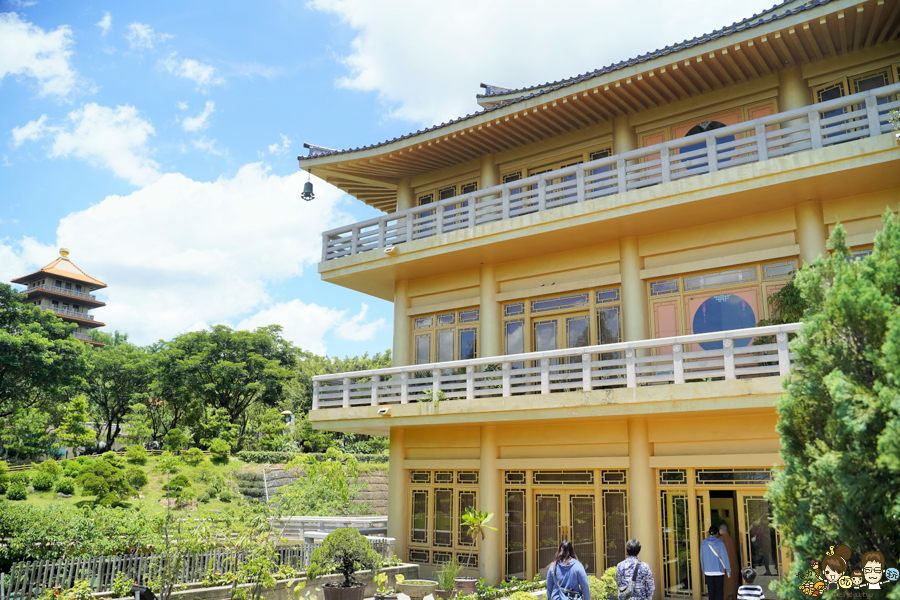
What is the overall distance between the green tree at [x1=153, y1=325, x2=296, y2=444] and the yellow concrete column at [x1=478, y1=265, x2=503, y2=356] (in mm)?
28019

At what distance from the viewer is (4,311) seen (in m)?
41.6

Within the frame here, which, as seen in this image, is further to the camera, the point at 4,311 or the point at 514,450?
the point at 4,311

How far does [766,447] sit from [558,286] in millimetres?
5747

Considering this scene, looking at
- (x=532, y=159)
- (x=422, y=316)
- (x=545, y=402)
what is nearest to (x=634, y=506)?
(x=545, y=402)

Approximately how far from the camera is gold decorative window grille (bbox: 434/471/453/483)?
57.0 feet

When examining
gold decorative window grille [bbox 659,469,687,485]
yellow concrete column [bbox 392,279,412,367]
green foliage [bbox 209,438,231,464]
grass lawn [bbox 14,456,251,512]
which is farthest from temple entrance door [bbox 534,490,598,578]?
green foliage [bbox 209,438,231,464]

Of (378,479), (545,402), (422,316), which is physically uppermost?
(422,316)

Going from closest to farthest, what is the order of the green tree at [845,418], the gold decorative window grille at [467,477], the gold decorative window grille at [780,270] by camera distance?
the green tree at [845,418] → the gold decorative window grille at [780,270] → the gold decorative window grille at [467,477]

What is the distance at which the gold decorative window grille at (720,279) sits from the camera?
47.0 ft

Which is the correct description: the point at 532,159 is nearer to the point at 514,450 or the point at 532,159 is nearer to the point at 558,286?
the point at 558,286

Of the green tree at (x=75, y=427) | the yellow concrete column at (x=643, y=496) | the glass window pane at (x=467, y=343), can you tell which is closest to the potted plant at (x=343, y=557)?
the yellow concrete column at (x=643, y=496)

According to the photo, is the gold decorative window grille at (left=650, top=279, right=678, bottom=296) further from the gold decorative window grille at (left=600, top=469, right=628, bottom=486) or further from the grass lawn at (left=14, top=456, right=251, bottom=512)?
the grass lawn at (left=14, top=456, right=251, bottom=512)

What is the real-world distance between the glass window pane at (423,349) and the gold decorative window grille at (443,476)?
2948 mm

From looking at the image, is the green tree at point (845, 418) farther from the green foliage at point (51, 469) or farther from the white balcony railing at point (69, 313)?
the white balcony railing at point (69, 313)
